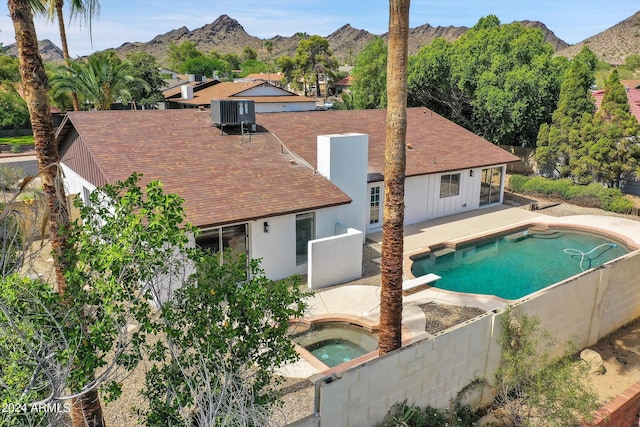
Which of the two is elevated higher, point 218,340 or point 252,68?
point 252,68

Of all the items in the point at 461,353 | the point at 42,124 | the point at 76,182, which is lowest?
the point at 461,353

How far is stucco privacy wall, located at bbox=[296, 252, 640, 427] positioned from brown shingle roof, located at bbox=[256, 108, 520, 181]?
1010 cm

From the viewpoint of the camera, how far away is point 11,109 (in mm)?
54062

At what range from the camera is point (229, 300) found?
696cm

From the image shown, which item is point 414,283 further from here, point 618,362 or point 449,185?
point 449,185

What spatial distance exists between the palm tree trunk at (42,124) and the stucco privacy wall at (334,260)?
914 centimetres

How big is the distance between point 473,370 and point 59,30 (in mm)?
→ 31939

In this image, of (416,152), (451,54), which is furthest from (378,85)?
(416,152)

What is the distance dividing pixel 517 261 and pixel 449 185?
6.12 metres

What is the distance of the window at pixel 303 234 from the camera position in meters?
17.4

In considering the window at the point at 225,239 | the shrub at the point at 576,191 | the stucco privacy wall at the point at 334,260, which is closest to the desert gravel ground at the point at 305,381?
the stucco privacy wall at the point at 334,260

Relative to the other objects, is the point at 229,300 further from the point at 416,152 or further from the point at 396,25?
the point at 416,152

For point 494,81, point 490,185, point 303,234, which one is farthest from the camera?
point 494,81

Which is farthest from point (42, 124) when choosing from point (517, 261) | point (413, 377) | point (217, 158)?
point (517, 261)
